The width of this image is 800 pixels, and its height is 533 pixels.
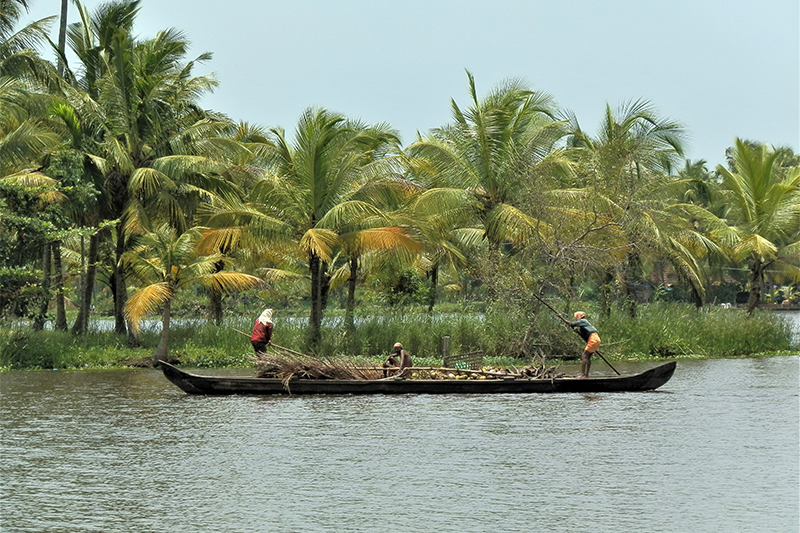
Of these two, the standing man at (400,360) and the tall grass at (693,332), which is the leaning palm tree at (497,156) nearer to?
the tall grass at (693,332)

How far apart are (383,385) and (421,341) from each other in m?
8.56

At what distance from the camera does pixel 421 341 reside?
31484 millimetres

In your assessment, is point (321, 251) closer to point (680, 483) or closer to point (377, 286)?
point (377, 286)

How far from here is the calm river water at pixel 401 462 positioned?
1227 cm

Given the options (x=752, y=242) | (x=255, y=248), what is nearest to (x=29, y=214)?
(x=255, y=248)

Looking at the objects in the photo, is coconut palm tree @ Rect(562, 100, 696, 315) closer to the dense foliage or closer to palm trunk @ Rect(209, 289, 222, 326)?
the dense foliage

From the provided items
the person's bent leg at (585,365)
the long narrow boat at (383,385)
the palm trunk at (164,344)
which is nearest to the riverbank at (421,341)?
the palm trunk at (164,344)

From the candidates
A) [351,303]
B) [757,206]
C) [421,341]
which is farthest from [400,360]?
[757,206]

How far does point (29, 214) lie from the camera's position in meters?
27.4

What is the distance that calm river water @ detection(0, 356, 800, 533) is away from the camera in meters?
12.3

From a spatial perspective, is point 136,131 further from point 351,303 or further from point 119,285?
point 351,303

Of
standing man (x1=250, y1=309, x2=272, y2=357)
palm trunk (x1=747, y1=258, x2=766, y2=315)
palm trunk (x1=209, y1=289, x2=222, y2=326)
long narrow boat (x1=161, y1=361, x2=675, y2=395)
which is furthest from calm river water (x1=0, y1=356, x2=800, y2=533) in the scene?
palm trunk (x1=747, y1=258, x2=766, y2=315)

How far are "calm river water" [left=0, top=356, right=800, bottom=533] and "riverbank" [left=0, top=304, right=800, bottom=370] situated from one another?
5634 mm

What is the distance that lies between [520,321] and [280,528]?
19.7m
